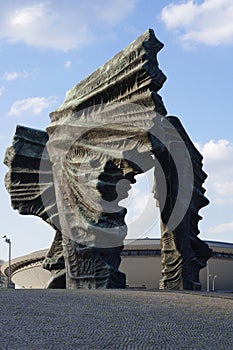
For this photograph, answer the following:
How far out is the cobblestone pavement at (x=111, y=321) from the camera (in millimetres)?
5887

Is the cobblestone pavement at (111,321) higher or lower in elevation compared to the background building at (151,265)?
lower

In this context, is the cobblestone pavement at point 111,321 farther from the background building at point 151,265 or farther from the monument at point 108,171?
the background building at point 151,265

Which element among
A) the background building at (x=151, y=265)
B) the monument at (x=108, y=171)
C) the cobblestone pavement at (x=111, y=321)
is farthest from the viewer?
the background building at (x=151, y=265)

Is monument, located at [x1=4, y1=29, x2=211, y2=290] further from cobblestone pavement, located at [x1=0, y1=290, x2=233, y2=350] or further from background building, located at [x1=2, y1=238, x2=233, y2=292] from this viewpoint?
background building, located at [x1=2, y1=238, x2=233, y2=292]

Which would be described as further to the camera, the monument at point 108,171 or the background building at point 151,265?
the background building at point 151,265

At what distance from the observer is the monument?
1130 cm

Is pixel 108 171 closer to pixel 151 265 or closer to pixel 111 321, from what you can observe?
pixel 111 321

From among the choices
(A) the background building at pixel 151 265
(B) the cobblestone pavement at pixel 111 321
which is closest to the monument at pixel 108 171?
(B) the cobblestone pavement at pixel 111 321

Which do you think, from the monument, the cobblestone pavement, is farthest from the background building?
the cobblestone pavement

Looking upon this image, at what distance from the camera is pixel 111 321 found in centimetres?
695

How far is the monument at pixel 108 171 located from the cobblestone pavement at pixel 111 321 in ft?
8.10

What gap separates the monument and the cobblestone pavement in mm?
2467

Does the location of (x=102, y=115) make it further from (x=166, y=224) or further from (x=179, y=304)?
(x=179, y=304)

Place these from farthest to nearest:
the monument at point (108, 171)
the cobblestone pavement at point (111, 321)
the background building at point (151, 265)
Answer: the background building at point (151, 265)
the monument at point (108, 171)
the cobblestone pavement at point (111, 321)
